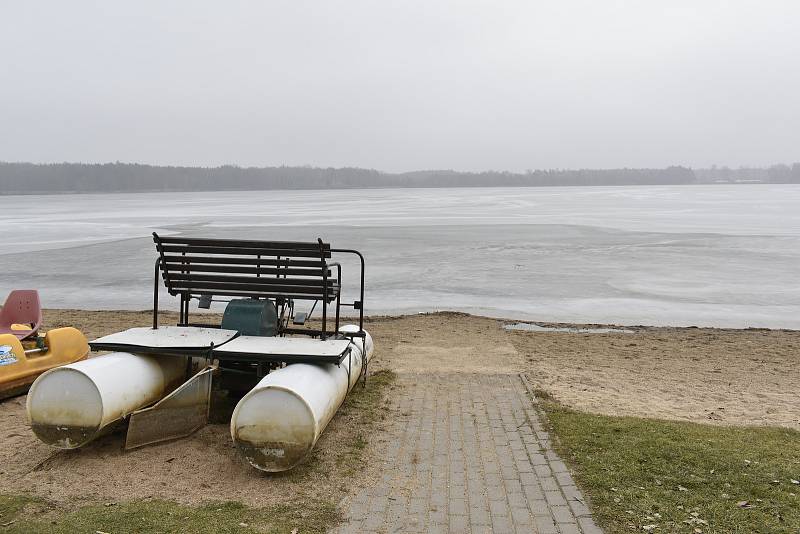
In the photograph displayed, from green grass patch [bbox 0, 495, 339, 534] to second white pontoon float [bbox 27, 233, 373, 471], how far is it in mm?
538

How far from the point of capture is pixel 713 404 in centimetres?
661

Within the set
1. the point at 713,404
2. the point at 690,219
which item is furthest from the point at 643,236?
the point at 713,404

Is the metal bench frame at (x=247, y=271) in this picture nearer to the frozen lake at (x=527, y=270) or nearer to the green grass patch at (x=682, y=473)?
the green grass patch at (x=682, y=473)

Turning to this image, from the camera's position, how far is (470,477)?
453cm

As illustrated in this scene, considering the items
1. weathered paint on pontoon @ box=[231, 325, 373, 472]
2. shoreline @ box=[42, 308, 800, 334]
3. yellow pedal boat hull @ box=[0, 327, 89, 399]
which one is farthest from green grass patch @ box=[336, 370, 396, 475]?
shoreline @ box=[42, 308, 800, 334]

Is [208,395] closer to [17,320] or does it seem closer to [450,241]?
[17,320]

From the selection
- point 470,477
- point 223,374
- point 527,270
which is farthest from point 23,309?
point 527,270

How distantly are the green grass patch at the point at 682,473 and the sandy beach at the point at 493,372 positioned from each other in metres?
0.74

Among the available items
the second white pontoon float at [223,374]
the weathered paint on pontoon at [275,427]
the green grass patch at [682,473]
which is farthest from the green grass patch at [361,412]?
the green grass patch at [682,473]

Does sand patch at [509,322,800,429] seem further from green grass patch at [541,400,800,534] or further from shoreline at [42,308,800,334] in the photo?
green grass patch at [541,400,800,534]

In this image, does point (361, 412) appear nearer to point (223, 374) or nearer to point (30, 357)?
point (223, 374)

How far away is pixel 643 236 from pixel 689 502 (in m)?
24.7

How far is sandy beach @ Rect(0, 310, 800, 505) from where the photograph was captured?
449 centimetres

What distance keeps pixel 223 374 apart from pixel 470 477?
260 cm
